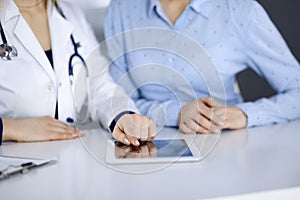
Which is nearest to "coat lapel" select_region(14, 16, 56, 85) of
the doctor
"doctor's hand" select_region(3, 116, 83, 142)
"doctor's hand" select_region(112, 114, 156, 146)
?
the doctor

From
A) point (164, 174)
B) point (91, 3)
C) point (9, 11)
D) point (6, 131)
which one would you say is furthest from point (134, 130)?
point (91, 3)

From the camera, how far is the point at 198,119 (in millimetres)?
1083

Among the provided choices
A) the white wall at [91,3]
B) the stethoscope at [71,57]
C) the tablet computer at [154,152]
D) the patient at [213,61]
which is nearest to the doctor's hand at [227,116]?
the patient at [213,61]

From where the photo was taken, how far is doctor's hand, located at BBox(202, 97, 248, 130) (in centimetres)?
108

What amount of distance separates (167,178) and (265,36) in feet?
1.91

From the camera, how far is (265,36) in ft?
3.88

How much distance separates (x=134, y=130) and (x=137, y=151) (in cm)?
6

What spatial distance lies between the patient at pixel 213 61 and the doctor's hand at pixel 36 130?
0.21m

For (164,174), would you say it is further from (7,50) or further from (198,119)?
(7,50)

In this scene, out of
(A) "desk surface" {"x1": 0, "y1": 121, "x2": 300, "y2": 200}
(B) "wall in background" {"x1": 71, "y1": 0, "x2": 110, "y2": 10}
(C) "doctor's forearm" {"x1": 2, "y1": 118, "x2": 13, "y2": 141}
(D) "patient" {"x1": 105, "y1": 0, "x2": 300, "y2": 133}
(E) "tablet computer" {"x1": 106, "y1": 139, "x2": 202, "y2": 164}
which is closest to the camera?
(A) "desk surface" {"x1": 0, "y1": 121, "x2": 300, "y2": 200}

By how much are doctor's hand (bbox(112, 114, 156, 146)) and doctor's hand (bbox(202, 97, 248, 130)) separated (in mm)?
179

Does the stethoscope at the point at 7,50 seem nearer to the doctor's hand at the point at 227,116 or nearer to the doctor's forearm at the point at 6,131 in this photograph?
the doctor's forearm at the point at 6,131

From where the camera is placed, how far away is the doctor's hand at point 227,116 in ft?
3.55

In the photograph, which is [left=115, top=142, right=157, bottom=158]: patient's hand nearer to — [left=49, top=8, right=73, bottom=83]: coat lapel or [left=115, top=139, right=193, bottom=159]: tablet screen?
[left=115, top=139, right=193, bottom=159]: tablet screen
